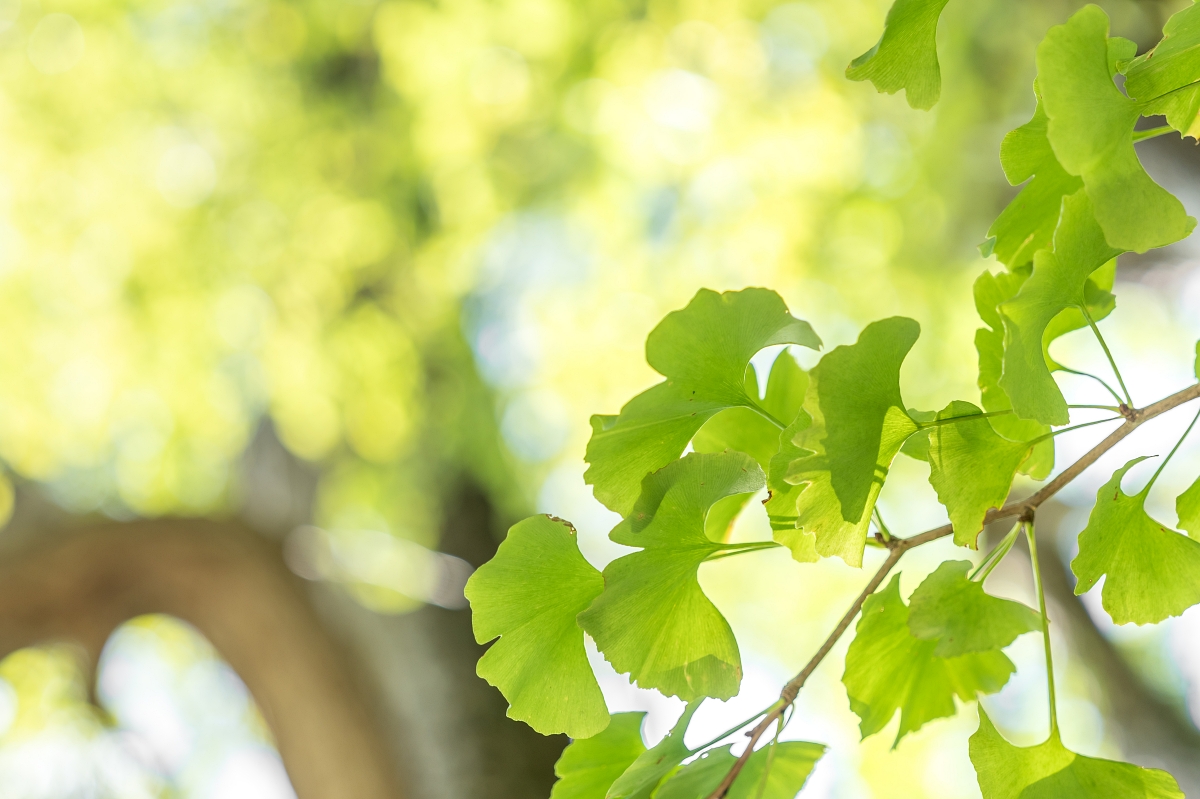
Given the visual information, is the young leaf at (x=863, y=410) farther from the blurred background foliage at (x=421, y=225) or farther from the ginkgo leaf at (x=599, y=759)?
the blurred background foliage at (x=421, y=225)

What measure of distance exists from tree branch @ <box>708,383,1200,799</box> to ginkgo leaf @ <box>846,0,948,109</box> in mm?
104

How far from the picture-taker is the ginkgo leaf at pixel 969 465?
0.22 m

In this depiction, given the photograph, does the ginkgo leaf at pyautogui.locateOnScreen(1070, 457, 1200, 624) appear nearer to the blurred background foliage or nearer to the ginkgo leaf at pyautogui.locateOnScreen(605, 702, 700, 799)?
the ginkgo leaf at pyautogui.locateOnScreen(605, 702, 700, 799)

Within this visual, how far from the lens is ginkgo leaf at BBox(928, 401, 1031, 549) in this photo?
22 centimetres

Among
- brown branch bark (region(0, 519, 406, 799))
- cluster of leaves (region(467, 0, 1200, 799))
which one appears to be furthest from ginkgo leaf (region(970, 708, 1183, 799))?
brown branch bark (region(0, 519, 406, 799))

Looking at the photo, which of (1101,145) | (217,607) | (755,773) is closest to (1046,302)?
(1101,145)

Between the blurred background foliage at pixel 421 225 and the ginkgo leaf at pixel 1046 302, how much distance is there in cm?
162

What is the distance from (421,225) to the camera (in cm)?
202

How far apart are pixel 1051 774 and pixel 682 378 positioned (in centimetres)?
16

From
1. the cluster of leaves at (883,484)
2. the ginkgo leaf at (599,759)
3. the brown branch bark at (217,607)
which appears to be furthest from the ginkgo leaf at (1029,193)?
the brown branch bark at (217,607)

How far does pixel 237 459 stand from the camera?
228 centimetres

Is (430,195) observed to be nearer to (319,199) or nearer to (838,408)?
(319,199)

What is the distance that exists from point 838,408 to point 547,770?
1.34 m

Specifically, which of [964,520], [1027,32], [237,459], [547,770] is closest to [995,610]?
[964,520]
